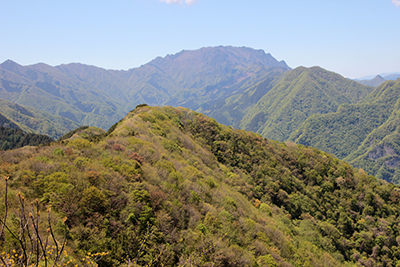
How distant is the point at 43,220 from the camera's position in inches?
486

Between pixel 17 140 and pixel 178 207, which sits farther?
pixel 17 140

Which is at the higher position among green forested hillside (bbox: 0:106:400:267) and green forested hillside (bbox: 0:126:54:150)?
green forested hillside (bbox: 0:106:400:267)

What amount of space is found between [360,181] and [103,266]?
68.2 meters

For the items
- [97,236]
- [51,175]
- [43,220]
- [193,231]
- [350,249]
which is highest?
[51,175]

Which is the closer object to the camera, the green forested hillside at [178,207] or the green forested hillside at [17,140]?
the green forested hillside at [178,207]

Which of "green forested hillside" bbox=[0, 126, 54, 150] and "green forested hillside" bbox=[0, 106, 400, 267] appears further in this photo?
"green forested hillside" bbox=[0, 126, 54, 150]

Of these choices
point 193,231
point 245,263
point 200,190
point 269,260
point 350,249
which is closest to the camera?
point 245,263

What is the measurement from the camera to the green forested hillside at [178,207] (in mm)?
14180

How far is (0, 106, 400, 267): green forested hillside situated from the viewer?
14180 millimetres

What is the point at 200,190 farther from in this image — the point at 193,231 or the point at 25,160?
the point at 25,160

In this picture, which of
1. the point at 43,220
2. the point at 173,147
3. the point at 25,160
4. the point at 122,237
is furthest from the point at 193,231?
the point at 173,147

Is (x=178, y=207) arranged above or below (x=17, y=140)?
above

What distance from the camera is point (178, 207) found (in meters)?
19.5

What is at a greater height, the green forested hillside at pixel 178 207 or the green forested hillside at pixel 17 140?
the green forested hillside at pixel 178 207
